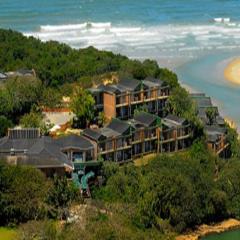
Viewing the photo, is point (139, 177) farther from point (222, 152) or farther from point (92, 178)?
point (222, 152)

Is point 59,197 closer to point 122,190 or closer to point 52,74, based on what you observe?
point 122,190

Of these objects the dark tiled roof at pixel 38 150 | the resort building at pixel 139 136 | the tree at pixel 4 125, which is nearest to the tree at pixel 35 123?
the tree at pixel 4 125

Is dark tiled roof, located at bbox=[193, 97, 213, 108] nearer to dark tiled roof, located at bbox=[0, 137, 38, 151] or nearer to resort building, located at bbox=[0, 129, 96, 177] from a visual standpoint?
resort building, located at bbox=[0, 129, 96, 177]

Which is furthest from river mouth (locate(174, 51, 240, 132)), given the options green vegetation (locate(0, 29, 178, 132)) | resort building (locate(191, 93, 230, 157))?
green vegetation (locate(0, 29, 178, 132))

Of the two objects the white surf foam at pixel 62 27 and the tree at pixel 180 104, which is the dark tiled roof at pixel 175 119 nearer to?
the tree at pixel 180 104

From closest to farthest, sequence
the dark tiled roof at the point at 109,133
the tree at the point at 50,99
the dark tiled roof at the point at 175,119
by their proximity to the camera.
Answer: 1. the dark tiled roof at the point at 109,133
2. the dark tiled roof at the point at 175,119
3. the tree at the point at 50,99

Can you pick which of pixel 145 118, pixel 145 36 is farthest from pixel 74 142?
pixel 145 36
